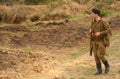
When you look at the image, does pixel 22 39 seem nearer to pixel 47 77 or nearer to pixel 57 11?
pixel 47 77

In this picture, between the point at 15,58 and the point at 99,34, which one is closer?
the point at 99,34

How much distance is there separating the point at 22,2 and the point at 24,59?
15.4 metres

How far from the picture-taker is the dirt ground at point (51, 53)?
1012 centimetres

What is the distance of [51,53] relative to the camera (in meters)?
13.4

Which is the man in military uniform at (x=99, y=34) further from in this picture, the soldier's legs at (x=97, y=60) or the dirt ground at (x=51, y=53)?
the dirt ground at (x=51, y=53)

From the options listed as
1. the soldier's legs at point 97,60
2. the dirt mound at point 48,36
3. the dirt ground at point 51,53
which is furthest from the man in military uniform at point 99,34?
the dirt mound at point 48,36

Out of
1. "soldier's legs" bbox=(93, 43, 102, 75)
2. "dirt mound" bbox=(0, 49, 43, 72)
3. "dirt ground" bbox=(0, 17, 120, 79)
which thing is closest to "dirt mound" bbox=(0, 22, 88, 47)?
"dirt ground" bbox=(0, 17, 120, 79)

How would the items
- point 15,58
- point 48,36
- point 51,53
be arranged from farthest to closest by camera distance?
point 48,36, point 51,53, point 15,58

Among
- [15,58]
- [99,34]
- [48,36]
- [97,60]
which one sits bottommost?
[48,36]

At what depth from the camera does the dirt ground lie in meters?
10.1

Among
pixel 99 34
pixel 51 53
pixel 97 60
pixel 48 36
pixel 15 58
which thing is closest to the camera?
pixel 99 34

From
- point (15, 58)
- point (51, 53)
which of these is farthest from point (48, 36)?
point (15, 58)

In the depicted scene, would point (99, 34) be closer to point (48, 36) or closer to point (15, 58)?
point (15, 58)

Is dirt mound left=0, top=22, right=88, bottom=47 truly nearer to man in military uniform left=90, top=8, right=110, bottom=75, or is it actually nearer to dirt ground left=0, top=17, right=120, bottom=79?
dirt ground left=0, top=17, right=120, bottom=79
